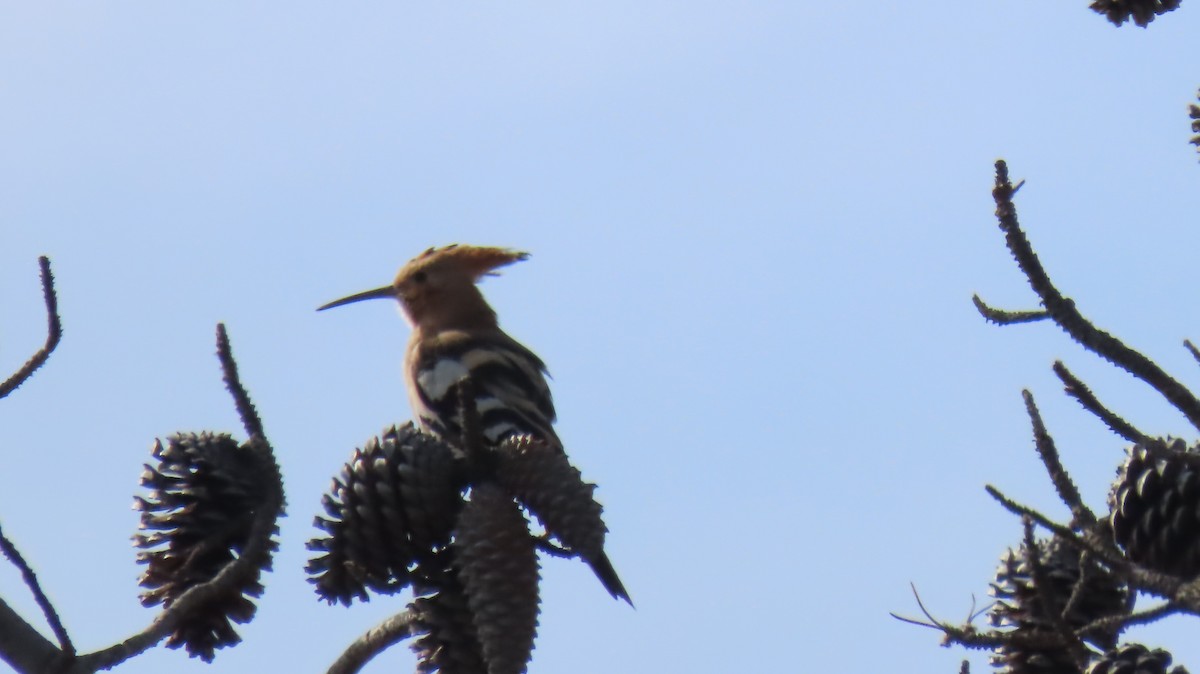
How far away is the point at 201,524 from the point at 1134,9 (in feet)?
6.41

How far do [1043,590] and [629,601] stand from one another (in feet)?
6.60

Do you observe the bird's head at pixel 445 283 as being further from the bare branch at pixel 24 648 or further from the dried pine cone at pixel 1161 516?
the dried pine cone at pixel 1161 516

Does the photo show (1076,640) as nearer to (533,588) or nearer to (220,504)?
(533,588)

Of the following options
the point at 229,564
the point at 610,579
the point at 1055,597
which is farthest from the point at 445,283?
the point at 1055,597

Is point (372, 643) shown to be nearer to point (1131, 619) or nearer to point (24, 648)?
point (24, 648)

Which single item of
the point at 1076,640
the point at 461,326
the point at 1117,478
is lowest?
the point at 1076,640

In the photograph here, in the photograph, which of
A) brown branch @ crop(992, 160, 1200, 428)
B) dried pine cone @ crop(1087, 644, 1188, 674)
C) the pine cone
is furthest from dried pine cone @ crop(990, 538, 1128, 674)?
the pine cone

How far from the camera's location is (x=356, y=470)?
232 cm

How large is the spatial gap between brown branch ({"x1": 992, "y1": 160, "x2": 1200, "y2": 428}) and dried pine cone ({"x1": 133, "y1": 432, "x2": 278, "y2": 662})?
1154 millimetres

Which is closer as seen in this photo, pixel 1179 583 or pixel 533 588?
pixel 1179 583

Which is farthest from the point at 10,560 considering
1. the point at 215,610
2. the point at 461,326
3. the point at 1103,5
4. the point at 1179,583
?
the point at 461,326

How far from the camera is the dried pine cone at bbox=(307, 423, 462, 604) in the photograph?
7.52ft

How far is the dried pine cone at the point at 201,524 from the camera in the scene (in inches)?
89.5

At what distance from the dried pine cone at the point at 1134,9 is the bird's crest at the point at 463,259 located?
3.66m
